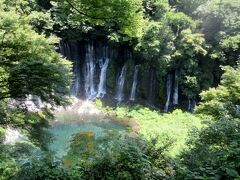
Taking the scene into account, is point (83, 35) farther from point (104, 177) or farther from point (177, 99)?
point (104, 177)

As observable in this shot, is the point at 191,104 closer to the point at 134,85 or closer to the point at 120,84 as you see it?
the point at 134,85

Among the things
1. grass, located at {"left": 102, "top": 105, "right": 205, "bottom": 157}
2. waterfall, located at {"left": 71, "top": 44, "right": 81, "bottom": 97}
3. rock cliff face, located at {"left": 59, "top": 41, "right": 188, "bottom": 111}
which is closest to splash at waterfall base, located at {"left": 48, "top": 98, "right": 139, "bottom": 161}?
grass, located at {"left": 102, "top": 105, "right": 205, "bottom": 157}

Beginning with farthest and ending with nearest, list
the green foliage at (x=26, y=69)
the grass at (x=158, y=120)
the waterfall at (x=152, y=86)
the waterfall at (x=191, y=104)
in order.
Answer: the waterfall at (x=152, y=86)
the waterfall at (x=191, y=104)
the grass at (x=158, y=120)
the green foliage at (x=26, y=69)

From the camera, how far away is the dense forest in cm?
600

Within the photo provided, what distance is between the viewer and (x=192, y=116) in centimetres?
2492

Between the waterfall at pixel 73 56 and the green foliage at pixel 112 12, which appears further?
the waterfall at pixel 73 56

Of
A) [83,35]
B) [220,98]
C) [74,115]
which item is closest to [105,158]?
[220,98]

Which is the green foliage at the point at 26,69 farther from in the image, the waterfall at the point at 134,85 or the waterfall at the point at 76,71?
the waterfall at the point at 134,85

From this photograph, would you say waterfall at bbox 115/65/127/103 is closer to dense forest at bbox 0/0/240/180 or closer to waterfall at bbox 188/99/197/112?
dense forest at bbox 0/0/240/180

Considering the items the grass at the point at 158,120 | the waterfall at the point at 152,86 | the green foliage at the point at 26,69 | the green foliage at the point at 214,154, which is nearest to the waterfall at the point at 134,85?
the waterfall at the point at 152,86

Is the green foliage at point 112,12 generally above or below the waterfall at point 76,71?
above

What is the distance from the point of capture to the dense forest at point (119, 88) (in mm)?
6004

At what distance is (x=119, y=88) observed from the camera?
29.5 meters

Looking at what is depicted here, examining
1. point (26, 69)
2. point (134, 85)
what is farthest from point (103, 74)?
point (26, 69)
